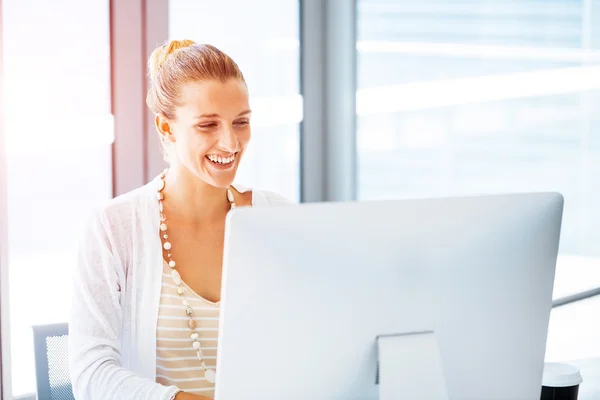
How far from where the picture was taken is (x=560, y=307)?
4586 millimetres

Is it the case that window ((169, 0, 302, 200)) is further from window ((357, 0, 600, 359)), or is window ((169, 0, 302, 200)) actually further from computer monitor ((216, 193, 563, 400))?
computer monitor ((216, 193, 563, 400))

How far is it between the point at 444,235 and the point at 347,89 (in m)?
3.38

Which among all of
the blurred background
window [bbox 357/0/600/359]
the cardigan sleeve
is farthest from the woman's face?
window [bbox 357/0/600/359]

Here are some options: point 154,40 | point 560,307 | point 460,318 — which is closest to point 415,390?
point 460,318

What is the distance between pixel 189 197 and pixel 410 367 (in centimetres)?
91

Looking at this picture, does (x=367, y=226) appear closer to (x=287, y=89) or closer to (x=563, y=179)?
(x=287, y=89)

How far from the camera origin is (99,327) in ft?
5.47

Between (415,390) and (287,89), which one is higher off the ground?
(287,89)

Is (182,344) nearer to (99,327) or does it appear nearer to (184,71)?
(99,327)

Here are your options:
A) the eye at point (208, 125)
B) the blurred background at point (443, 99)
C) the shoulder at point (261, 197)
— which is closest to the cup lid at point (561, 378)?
the shoulder at point (261, 197)

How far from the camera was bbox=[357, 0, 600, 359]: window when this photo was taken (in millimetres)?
4484

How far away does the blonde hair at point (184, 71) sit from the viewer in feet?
6.15

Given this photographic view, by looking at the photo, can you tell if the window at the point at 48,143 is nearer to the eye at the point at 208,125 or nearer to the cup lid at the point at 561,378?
the eye at the point at 208,125

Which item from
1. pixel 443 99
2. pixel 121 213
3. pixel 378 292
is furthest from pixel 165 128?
pixel 443 99
